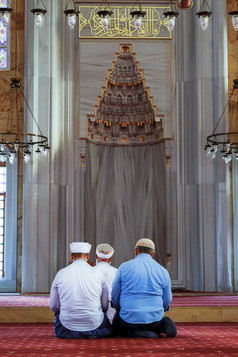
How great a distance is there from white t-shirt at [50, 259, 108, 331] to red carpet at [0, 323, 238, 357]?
143 millimetres

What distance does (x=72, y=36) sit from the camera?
1086 centimetres

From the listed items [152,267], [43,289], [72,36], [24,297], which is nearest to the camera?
[152,267]

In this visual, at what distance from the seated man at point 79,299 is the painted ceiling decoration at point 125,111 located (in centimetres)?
649

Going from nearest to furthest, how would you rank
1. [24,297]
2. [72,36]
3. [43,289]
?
[24,297]
[43,289]
[72,36]

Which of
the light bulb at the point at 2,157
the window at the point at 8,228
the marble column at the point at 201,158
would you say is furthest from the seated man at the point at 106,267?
the window at the point at 8,228

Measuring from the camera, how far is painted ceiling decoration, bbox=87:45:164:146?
11008 mm

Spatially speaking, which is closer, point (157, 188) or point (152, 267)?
point (152, 267)

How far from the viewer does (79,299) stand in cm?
450

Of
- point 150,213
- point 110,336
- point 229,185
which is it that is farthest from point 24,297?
point 110,336

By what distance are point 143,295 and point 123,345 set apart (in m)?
0.47

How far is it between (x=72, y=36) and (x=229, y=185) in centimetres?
356

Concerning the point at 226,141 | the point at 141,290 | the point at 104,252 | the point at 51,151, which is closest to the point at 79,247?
the point at 141,290

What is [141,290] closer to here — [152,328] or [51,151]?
[152,328]

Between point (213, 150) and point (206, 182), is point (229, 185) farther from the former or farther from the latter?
point (213, 150)
